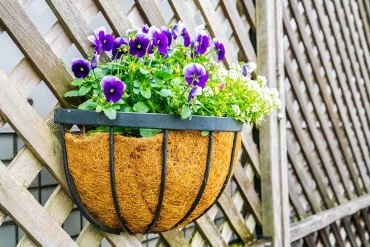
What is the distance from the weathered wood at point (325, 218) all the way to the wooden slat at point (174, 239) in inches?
32.1

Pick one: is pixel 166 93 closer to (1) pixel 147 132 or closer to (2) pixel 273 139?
(1) pixel 147 132

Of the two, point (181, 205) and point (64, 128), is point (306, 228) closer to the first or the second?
point (181, 205)

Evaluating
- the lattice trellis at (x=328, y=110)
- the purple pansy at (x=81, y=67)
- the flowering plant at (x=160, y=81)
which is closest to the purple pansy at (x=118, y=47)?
the flowering plant at (x=160, y=81)

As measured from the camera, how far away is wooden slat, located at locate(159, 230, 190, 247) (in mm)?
1516

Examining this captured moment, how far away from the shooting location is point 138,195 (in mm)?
1102

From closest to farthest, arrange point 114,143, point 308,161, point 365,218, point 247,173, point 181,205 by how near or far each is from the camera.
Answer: point 114,143 → point 181,205 → point 247,173 → point 308,161 → point 365,218

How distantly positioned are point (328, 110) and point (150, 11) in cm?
165

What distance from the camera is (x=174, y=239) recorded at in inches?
60.6

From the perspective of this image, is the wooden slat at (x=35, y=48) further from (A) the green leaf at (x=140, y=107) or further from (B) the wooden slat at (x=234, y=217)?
(B) the wooden slat at (x=234, y=217)

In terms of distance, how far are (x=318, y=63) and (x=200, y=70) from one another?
180 centimetres

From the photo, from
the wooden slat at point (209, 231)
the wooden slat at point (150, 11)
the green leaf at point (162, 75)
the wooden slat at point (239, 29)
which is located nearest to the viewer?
the green leaf at point (162, 75)

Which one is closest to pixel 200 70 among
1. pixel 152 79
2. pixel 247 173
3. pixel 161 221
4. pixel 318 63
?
pixel 152 79

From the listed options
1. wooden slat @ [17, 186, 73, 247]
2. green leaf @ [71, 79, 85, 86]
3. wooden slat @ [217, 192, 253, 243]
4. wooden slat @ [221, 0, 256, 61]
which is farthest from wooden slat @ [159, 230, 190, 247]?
wooden slat @ [221, 0, 256, 61]

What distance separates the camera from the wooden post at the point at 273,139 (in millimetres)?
1972
